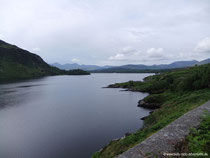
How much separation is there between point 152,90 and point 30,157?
205 ft

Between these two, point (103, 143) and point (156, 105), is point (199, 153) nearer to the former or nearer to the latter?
point (103, 143)

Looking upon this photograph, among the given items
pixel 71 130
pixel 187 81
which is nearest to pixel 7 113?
pixel 71 130

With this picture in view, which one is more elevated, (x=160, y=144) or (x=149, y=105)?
(x=160, y=144)

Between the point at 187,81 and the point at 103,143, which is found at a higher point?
the point at 187,81

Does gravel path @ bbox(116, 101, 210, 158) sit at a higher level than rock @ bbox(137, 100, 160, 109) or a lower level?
higher

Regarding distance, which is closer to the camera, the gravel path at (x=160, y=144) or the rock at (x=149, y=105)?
the gravel path at (x=160, y=144)

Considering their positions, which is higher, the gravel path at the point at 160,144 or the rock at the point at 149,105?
the gravel path at the point at 160,144

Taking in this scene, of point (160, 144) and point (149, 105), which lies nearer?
point (160, 144)

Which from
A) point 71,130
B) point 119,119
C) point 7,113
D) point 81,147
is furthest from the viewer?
point 7,113

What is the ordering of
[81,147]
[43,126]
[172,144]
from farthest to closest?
[43,126], [81,147], [172,144]

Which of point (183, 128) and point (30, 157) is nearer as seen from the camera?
point (183, 128)

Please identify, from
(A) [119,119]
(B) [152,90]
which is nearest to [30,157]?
(A) [119,119]

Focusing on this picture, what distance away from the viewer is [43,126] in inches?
1232

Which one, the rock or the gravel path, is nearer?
the gravel path
